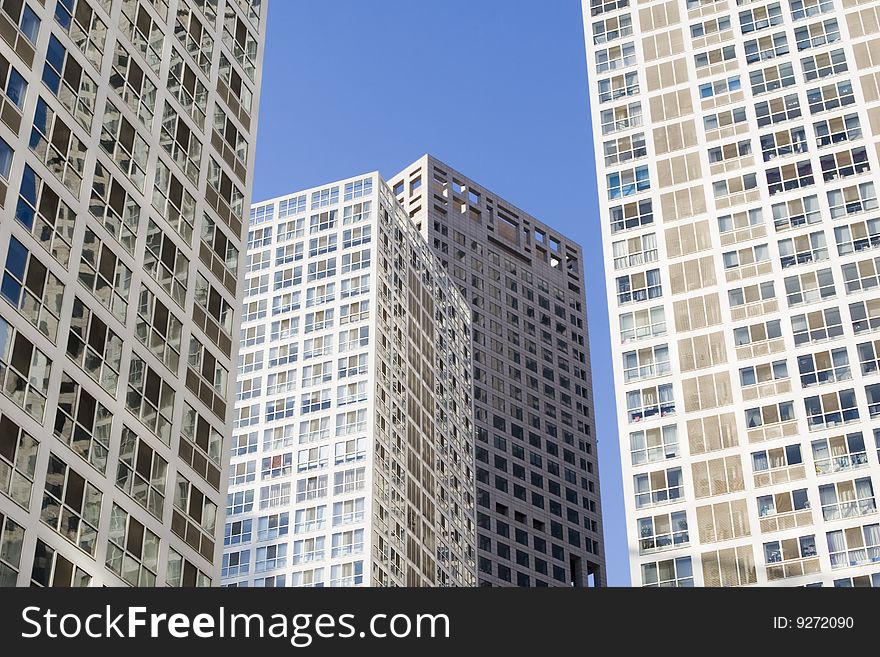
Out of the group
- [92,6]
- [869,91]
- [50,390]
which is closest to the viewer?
[50,390]

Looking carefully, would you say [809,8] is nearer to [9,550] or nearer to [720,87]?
[720,87]

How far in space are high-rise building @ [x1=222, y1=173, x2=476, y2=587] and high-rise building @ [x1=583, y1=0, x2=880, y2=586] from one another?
31.8 metres

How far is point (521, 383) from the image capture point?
175000 millimetres

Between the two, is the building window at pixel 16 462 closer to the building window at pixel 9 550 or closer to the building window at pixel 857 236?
the building window at pixel 9 550

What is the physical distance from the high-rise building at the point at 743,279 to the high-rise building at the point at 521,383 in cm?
6570

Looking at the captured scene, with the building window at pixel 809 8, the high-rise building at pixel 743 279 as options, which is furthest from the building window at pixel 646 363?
the building window at pixel 809 8

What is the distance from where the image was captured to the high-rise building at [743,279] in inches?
3147

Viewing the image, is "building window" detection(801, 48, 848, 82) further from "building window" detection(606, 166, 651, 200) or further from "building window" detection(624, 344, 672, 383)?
"building window" detection(624, 344, 672, 383)

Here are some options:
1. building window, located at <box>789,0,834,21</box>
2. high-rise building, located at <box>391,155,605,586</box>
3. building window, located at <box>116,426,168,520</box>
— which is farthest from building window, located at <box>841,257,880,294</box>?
high-rise building, located at <box>391,155,605,586</box>
